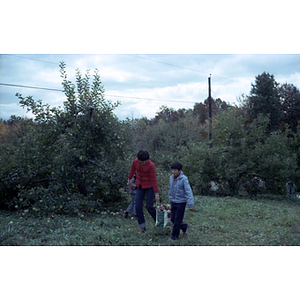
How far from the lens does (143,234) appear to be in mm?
5305

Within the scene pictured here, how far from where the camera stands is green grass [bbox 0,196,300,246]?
5.00 m

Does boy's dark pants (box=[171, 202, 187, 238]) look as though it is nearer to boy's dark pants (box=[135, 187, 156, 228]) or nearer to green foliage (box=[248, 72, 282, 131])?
boy's dark pants (box=[135, 187, 156, 228])

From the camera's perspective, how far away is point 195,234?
5.55 m

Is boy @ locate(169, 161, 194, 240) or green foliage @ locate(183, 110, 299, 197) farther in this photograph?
green foliage @ locate(183, 110, 299, 197)

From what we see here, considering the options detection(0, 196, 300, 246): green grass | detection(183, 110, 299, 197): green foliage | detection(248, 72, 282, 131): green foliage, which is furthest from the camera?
detection(248, 72, 282, 131): green foliage

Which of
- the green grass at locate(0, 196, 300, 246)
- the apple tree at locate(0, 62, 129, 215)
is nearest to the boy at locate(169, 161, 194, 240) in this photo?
the green grass at locate(0, 196, 300, 246)

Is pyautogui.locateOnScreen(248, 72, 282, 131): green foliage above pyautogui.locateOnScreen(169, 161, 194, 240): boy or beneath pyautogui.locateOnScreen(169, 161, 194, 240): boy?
above

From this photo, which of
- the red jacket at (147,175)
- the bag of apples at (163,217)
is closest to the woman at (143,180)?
the red jacket at (147,175)

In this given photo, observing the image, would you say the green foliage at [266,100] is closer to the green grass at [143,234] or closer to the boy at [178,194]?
the green grass at [143,234]

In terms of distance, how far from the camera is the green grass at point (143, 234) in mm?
5004

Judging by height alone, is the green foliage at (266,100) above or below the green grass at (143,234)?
above

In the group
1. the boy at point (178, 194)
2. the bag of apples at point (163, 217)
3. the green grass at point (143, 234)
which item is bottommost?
the green grass at point (143, 234)

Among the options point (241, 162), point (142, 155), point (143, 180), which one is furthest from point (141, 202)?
point (241, 162)

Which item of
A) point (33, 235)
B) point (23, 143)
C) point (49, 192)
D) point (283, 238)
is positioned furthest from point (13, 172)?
point (283, 238)
